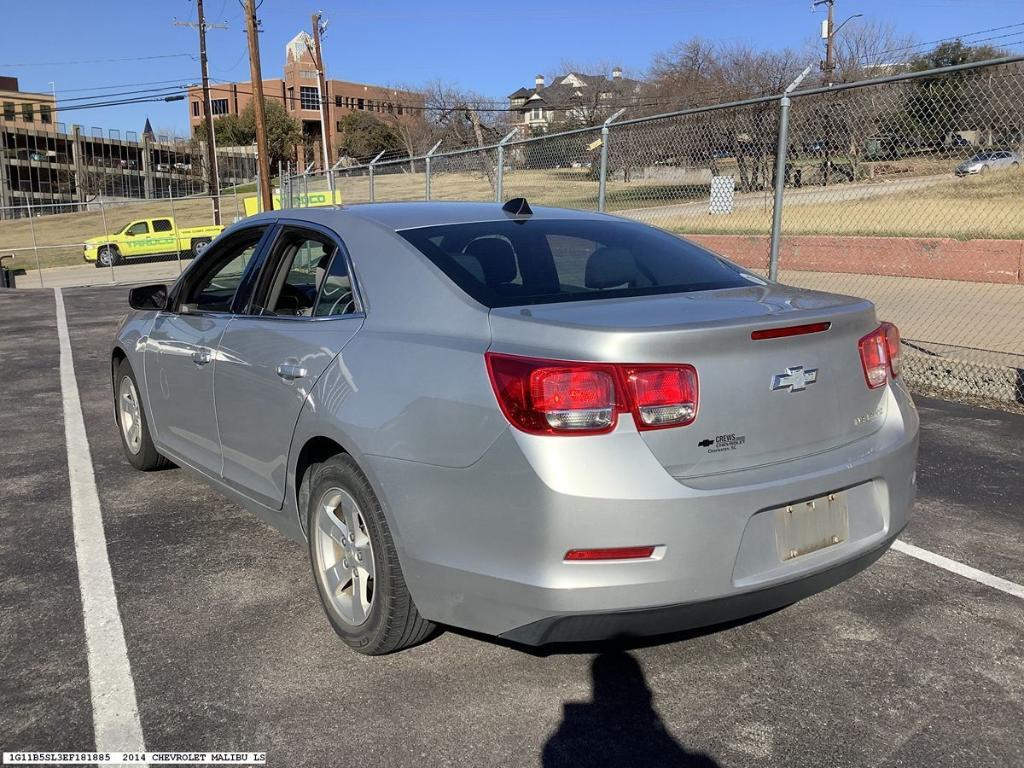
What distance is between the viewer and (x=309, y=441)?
3.30 meters

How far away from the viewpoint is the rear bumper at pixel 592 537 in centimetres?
251

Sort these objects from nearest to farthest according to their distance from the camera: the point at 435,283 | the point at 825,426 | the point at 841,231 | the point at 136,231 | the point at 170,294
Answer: the point at 825,426 < the point at 435,283 < the point at 170,294 < the point at 841,231 < the point at 136,231

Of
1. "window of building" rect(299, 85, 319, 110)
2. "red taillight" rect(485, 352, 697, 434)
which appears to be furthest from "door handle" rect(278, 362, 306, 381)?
"window of building" rect(299, 85, 319, 110)

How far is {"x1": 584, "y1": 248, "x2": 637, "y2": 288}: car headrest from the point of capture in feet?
11.3

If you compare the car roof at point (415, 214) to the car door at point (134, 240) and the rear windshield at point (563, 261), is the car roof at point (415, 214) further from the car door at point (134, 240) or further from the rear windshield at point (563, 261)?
the car door at point (134, 240)

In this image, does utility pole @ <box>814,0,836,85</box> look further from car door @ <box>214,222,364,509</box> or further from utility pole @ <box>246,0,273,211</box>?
car door @ <box>214,222,364,509</box>

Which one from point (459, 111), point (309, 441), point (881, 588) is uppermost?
point (459, 111)

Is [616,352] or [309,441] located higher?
[616,352]

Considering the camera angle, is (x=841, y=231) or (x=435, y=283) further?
(x=841, y=231)

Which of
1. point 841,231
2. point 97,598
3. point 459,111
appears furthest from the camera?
point 459,111

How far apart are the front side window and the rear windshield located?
1.22m

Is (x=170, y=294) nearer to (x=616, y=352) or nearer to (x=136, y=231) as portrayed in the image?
(x=616, y=352)

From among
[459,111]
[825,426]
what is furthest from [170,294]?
[459,111]

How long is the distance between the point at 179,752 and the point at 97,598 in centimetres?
128
